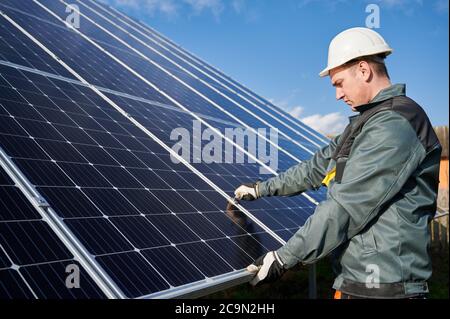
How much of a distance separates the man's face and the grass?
6656mm

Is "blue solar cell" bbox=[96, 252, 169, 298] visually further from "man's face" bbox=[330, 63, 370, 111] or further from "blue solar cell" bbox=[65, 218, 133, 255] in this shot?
"man's face" bbox=[330, 63, 370, 111]

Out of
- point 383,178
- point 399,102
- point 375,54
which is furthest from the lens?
point 375,54

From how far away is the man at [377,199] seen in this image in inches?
133

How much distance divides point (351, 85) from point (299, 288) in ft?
29.9

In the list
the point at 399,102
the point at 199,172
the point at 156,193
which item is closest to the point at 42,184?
the point at 156,193

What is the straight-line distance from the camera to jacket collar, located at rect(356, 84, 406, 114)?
12.1ft

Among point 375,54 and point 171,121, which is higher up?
point 171,121

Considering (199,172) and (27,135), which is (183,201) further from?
(27,135)

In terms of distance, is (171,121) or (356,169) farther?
(171,121)

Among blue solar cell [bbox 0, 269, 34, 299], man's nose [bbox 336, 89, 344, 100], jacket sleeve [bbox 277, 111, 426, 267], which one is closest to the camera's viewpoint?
blue solar cell [bbox 0, 269, 34, 299]

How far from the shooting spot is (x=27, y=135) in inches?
182

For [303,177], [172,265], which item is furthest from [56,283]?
[303,177]

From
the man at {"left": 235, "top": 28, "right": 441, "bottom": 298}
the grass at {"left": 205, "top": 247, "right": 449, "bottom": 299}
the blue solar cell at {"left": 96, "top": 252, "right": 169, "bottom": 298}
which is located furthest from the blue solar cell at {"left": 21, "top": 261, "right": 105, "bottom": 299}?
the grass at {"left": 205, "top": 247, "right": 449, "bottom": 299}

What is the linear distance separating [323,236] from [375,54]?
1.68 metres
